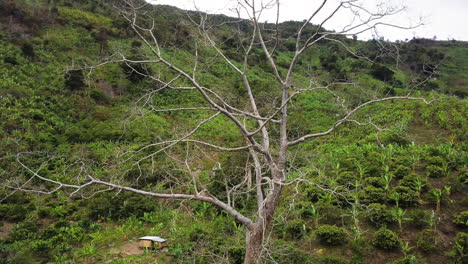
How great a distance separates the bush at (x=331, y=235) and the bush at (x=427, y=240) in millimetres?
1498

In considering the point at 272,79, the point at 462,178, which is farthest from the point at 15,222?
the point at 272,79

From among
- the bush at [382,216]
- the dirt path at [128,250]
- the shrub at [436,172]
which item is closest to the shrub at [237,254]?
the dirt path at [128,250]

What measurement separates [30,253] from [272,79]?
25.6 metres

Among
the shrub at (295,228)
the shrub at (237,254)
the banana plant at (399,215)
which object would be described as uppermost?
the banana plant at (399,215)

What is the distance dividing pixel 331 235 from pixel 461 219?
276 centimetres

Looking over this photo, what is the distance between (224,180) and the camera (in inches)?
229

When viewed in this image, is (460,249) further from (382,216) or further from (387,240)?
(382,216)

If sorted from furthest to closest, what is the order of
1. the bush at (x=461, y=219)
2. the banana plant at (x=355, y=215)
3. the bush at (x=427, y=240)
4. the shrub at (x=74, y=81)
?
the shrub at (x=74, y=81), the banana plant at (x=355, y=215), the bush at (x=461, y=219), the bush at (x=427, y=240)

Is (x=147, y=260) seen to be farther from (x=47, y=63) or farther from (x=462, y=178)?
(x=47, y=63)

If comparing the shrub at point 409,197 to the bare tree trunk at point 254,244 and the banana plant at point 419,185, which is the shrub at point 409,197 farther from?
the bare tree trunk at point 254,244

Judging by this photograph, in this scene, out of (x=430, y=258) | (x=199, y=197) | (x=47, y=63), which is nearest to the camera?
(x=199, y=197)

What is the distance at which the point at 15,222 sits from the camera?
10484 mm

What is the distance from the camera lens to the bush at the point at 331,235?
270 inches

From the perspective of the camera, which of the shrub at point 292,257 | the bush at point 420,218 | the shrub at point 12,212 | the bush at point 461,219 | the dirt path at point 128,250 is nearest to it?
the shrub at point 292,257
